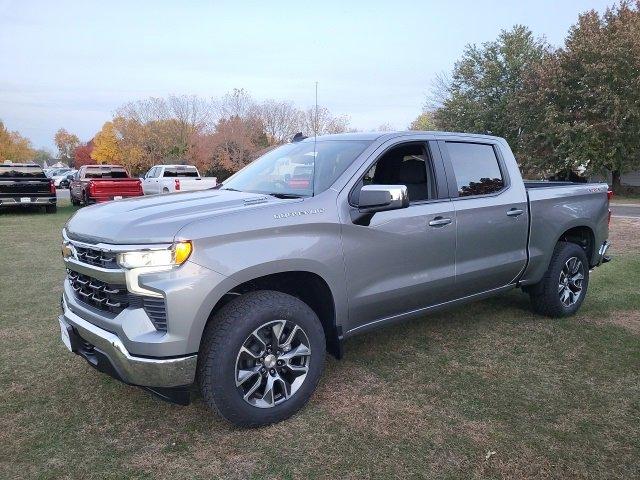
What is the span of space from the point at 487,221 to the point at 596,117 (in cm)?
2477

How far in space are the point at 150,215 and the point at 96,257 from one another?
412 mm

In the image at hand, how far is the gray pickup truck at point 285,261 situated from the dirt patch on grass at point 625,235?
593 centimetres

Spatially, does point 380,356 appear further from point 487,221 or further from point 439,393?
point 487,221

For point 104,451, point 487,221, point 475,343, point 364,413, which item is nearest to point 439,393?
point 364,413

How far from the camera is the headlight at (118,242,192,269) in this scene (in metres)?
2.84

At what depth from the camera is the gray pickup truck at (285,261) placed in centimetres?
288

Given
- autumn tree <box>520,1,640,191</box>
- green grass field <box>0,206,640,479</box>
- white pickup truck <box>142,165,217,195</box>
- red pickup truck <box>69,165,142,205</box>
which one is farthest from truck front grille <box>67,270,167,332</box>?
autumn tree <box>520,1,640,191</box>

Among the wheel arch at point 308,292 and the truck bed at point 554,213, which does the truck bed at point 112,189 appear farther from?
the wheel arch at point 308,292

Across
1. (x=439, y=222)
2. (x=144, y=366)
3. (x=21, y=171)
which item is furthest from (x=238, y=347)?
(x=21, y=171)

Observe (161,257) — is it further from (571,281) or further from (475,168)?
(571,281)

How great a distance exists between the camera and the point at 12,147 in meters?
50.4

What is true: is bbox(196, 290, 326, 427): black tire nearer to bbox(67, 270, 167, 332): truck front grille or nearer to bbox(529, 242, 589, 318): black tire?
bbox(67, 270, 167, 332): truck front grille

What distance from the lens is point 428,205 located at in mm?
4066

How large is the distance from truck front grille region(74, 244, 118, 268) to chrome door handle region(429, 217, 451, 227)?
2.31 metres
